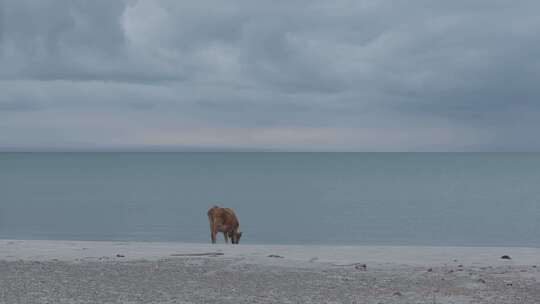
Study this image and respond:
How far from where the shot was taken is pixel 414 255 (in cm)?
1888

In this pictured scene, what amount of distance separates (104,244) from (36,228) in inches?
914

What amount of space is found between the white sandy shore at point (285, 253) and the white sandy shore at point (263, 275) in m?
0.03

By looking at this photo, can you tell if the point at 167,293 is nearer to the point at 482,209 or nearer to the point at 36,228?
the point at 36,228

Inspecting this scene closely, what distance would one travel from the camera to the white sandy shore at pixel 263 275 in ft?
40.0

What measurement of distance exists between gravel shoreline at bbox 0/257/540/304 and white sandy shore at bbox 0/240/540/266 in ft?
3.87

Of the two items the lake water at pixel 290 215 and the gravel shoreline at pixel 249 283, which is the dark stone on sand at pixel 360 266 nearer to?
the gravel shoreline at pixel 249 283

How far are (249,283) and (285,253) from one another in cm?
580

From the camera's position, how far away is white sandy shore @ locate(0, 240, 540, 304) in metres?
12.2

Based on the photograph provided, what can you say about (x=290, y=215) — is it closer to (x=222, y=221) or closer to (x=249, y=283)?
(x=222, y=221)

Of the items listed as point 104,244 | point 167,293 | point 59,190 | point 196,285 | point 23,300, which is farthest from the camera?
point 59,190

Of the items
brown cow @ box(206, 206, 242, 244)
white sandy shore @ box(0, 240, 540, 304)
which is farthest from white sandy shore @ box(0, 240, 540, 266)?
brown cow @ box(206, 206, 242, 244)

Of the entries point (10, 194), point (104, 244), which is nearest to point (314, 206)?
point (10, 194)

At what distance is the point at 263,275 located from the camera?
14.8 metres

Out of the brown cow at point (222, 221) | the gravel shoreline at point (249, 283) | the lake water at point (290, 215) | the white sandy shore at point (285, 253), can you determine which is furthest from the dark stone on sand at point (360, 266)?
Result: the lake water at point (290, 215)
